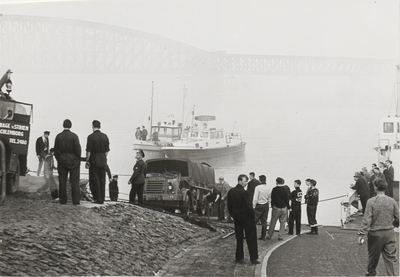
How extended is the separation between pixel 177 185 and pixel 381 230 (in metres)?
7.66

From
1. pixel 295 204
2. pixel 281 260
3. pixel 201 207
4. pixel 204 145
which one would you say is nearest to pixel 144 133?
pixel 204 145

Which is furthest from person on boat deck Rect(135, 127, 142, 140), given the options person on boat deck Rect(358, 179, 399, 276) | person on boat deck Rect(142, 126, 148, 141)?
person on boat deck Rect(358, 179, 399, 276)

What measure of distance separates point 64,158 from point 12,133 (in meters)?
1.43

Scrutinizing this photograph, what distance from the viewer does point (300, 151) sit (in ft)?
71.5

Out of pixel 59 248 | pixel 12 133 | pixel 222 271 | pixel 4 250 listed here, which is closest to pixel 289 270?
pixel 222 271

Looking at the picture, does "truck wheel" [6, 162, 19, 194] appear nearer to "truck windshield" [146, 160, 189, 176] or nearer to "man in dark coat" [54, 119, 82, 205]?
"man in dark coat" [54, 119, 82, 205]

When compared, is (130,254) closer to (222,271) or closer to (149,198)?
(222,271)

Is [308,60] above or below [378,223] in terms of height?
above

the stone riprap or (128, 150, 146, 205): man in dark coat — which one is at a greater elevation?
(128, 150, 146, 205): man in dark coat

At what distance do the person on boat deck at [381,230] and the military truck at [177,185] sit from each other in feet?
23.6

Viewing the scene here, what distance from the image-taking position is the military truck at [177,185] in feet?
43.1

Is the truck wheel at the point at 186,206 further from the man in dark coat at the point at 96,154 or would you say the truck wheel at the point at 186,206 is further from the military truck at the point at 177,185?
the man in dark coat at the point at 96,154

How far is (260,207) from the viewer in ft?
36.0

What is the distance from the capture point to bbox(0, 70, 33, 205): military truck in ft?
30.8
